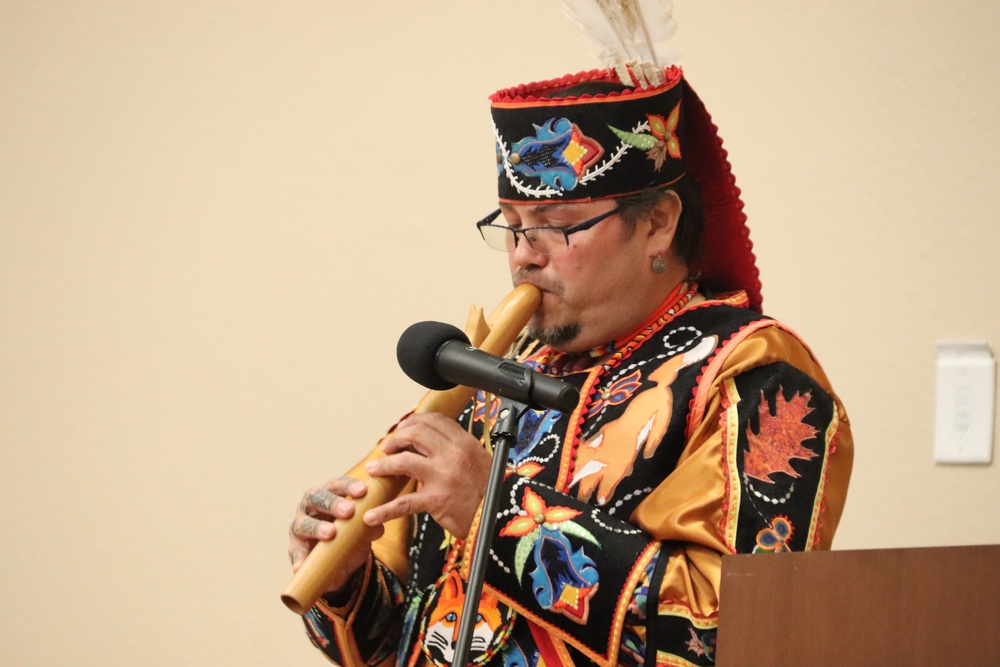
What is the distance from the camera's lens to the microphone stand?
1217 millimetres

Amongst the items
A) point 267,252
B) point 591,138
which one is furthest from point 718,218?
point 267,252

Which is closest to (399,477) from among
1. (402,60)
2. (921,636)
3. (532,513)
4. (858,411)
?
(532,513)

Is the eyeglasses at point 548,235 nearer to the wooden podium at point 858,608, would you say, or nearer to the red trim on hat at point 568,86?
the red trim on hat at point 568,86

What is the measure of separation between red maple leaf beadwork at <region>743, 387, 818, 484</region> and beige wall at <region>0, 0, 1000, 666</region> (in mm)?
953

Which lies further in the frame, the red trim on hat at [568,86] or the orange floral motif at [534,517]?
the red trim on hat at [568,86]

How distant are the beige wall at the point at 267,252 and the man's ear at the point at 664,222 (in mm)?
773

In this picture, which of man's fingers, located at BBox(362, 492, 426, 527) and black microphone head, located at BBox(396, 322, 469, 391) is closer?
black microphone head, located at BBox(396, 322, 469, 391)

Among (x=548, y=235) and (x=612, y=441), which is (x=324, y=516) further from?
(x=548, y=235)

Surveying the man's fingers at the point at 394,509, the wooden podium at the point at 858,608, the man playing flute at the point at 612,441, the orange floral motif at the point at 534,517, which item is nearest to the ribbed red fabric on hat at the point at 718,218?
the man playing flute at the point at 612,441

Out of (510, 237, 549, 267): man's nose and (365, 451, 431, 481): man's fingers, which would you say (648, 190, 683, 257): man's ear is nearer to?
(510, 237, 549, 267): man's nose

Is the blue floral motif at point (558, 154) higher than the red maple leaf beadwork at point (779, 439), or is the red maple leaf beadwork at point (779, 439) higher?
the blue floral motif at point (558, 154)

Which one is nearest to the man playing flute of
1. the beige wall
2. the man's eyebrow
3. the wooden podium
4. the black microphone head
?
the man's eyebrow

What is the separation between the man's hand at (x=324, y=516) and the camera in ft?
5.24

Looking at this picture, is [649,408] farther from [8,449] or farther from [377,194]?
[8,449]
